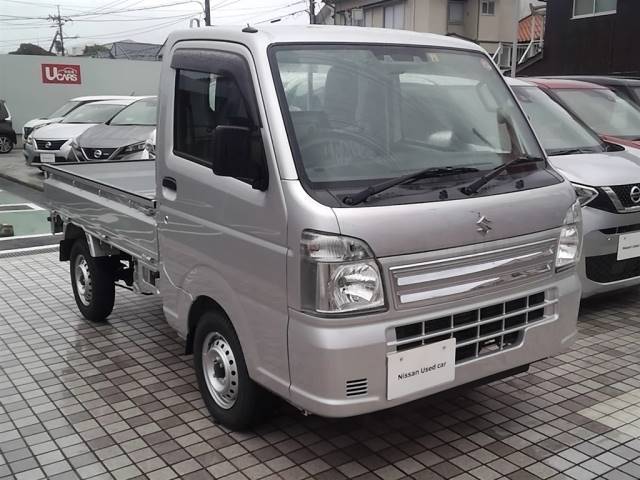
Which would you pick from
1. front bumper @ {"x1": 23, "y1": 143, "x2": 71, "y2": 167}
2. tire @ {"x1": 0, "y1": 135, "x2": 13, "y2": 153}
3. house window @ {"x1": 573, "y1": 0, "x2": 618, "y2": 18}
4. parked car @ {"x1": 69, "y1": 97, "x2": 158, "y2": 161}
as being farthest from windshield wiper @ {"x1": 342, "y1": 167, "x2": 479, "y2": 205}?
tire @ {"x1": 0, "y1": 135, "x2": 13, "y2": 153}

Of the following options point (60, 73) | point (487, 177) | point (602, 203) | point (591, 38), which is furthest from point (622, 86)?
point (60, 73)

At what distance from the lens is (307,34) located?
3.38m

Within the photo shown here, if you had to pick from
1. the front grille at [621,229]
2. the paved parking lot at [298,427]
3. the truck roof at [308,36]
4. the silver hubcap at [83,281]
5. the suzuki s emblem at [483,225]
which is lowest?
the paved parking lot at [298,427]

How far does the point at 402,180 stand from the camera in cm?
295

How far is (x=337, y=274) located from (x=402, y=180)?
557 mm

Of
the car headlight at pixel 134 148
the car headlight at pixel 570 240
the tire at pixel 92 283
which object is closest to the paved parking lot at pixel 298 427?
the tire at pixel 92 283

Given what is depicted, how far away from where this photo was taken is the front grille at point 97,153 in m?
11.3

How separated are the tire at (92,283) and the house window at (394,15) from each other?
29.5 m

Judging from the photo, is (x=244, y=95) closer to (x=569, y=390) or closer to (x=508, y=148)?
(x=508, y=148)

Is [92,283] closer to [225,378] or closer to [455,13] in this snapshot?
[225,378]

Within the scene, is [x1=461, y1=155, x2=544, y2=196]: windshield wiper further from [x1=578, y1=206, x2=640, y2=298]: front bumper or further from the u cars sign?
the u cars sign

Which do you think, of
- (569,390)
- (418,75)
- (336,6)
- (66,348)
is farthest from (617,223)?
(336,6)

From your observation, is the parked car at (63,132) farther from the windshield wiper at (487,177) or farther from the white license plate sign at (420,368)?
the white license plate sign at (420,368)

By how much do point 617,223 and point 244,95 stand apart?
11.0ft
